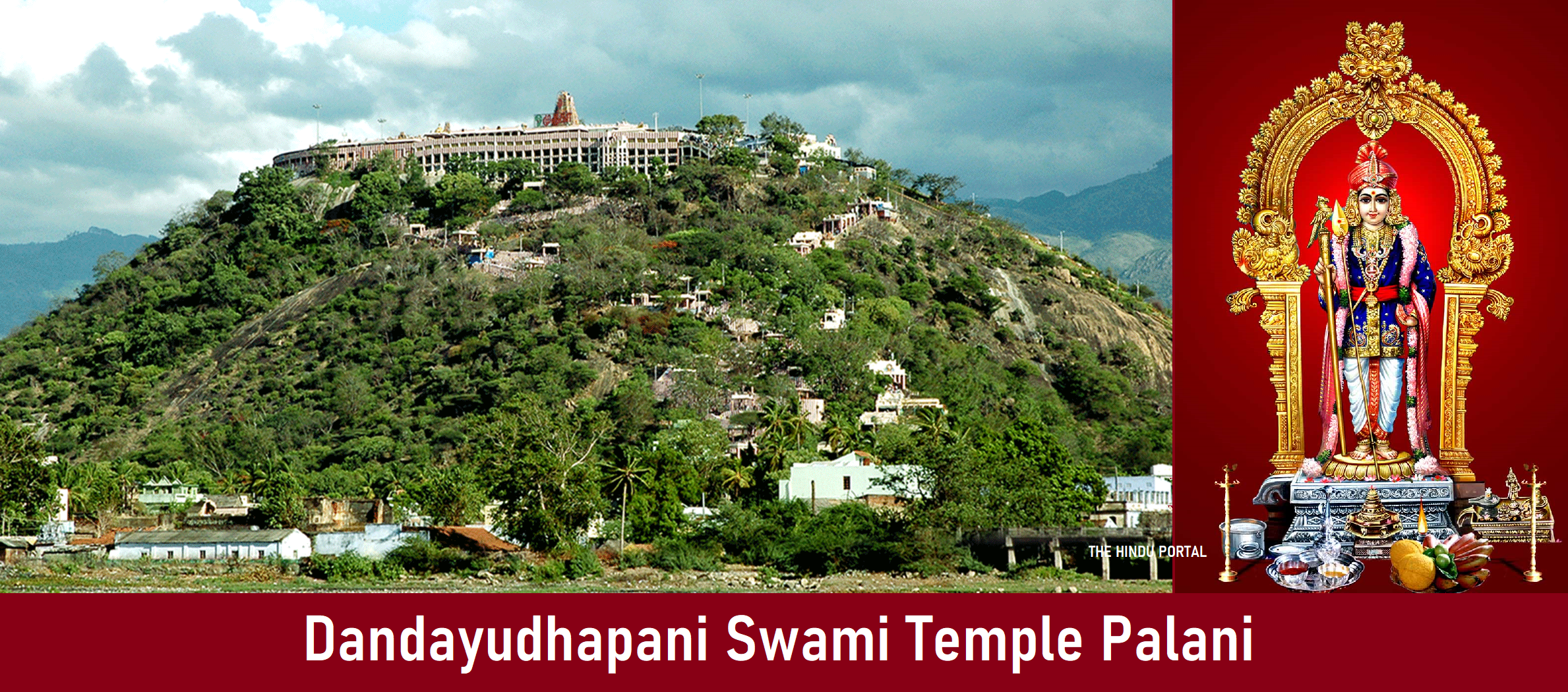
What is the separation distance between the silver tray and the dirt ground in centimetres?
550

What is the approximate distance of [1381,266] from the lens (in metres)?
12.3

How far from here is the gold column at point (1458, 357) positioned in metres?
12.3

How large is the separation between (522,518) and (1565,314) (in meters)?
13.3

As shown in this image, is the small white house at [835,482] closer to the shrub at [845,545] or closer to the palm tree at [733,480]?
the palm tree at [733,480]

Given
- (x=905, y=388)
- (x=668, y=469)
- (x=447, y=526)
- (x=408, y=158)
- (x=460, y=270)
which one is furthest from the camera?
(x=408, y=158)

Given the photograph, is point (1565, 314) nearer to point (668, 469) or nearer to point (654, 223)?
point (668, 469)

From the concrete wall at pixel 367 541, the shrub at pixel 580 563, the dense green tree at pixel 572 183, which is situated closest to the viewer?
the shrub at pixel 580 563

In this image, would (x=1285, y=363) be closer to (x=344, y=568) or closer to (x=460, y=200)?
(x=344, y=568)

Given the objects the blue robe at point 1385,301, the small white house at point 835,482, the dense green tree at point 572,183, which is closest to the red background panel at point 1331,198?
the blue robe at point 1385,301

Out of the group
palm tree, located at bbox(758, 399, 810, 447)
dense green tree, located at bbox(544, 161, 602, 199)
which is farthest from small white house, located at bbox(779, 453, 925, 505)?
dense green tree, located at bbox(544, 161, 602, 199)

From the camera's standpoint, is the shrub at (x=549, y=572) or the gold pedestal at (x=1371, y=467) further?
the shrub at (x=549, y=572)

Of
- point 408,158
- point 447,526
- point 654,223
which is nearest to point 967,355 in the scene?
point 654,223

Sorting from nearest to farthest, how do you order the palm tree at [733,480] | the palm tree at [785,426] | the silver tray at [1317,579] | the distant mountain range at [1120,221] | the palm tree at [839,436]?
1. the silver tray at [1317,579]
2. the palm tree at [733,480]
3. the palm tree at [839,436]
4. the palm tree at [785,426]
5. the distant mountain range at [1120,221]

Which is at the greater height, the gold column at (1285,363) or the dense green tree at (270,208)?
the dense green tree at (270,208)
